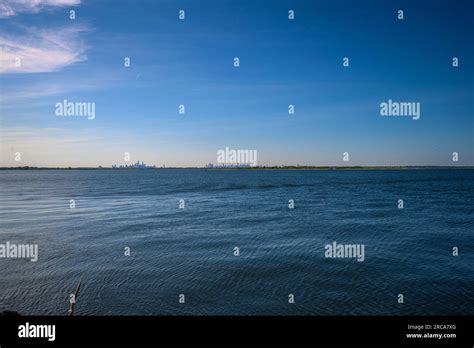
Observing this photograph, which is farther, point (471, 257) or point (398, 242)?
point (398, 242)

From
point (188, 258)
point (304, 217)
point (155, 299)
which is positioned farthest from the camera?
point (304, 217)

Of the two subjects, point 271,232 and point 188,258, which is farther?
point 271,232

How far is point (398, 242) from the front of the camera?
26.4 m

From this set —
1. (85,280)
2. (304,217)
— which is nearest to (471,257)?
(304,217)

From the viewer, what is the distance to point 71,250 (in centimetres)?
2352

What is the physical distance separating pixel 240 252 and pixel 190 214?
18890 mm

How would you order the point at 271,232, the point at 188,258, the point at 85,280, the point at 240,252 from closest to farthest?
the point at 85,280 → the point at 188,258 → the point at 240,252 → the point at 271,232
